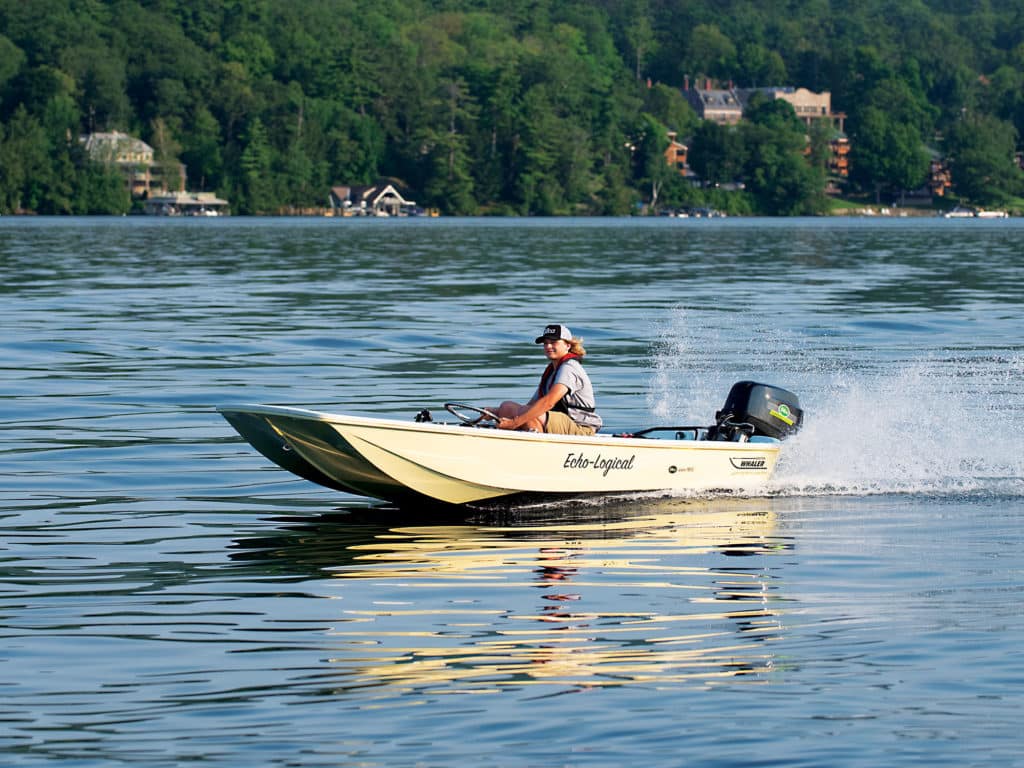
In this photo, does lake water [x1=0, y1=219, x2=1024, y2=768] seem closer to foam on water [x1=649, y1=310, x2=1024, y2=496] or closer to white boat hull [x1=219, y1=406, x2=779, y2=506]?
foam on water [x1=649, y1=310, x2=1024, y2=496]

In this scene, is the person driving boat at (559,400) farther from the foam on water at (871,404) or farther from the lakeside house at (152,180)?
the lakeside house at (152,180)

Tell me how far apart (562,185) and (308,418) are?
6752 inches

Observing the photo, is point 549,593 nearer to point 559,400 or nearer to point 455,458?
point 455,458

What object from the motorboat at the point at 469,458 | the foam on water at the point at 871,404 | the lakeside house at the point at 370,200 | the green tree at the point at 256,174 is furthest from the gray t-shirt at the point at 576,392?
the lakeside house at the point at 370,200

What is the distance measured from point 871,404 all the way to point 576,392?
331 inches

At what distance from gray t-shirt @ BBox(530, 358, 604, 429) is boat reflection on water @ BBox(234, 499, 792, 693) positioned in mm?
789

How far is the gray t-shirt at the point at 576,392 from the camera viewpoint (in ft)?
53.4

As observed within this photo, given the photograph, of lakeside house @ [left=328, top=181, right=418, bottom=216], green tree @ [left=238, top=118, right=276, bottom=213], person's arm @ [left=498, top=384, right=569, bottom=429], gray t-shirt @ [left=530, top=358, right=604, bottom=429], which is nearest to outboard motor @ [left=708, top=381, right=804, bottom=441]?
gray t-shirt @ [left=530, top=358, right=604, bottom=429]

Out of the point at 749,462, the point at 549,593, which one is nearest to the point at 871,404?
the point at 749,462

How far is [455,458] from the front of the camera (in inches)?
626

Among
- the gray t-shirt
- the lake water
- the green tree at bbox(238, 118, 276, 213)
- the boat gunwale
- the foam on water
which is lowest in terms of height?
the lake water

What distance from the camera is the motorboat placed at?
15.6m

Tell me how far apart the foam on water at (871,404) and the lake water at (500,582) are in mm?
76

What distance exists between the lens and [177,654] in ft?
36.9
